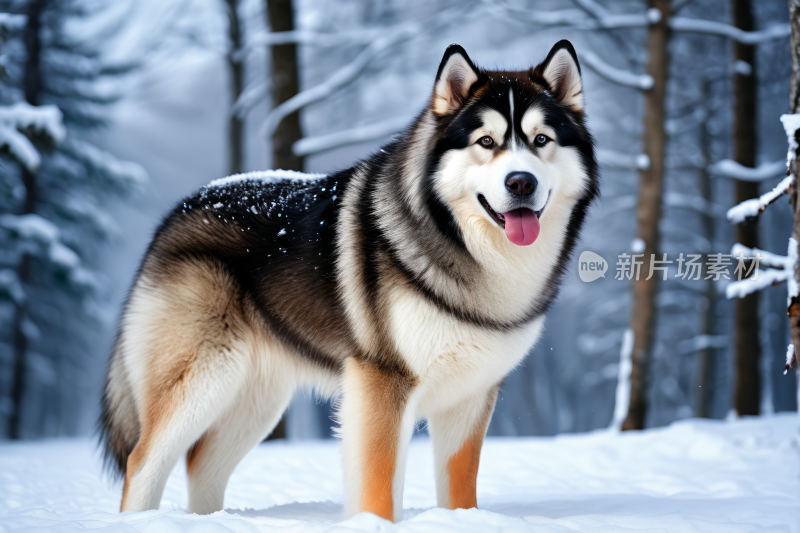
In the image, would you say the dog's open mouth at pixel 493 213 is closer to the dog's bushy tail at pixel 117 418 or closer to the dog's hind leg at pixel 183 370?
the dog's hind leg at pixel 183 370

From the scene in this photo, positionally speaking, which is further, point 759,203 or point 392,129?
point 392,129

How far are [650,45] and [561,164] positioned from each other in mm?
5107

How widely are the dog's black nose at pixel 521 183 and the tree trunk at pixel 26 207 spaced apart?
10138 millimetres

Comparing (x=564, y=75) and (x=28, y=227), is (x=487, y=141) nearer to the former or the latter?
(x=564, y=75)

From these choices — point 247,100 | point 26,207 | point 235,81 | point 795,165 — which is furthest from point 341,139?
point 26,207

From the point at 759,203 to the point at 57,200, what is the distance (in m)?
11.3

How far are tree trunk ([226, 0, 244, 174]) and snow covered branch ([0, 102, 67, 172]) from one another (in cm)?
318

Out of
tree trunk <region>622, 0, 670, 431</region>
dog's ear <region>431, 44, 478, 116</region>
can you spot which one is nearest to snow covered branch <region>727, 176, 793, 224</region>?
dog's ear <region>431, 44, 478, 116</region>

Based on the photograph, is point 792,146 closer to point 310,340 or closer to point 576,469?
point 310,340

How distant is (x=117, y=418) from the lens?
332 centimetres

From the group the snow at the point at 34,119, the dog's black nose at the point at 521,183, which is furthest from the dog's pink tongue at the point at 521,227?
the snow at the point at 34,119

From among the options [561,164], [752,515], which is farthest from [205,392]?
[752,515]

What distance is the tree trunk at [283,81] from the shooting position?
6613 mm

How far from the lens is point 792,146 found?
2.65 metres
